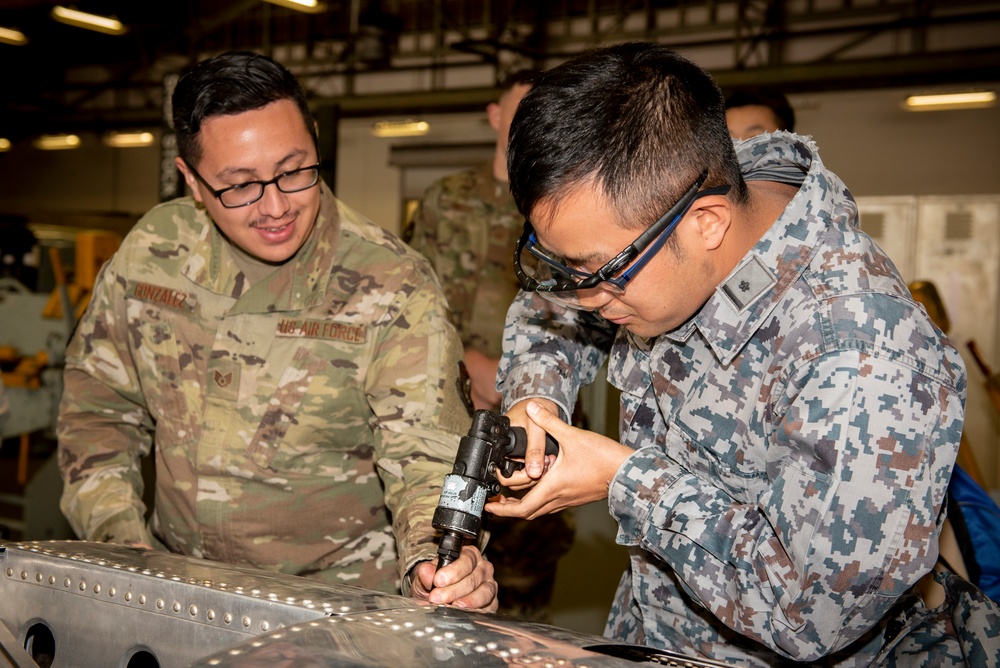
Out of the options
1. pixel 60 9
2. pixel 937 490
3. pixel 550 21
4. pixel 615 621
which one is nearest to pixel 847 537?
pixel 937 490

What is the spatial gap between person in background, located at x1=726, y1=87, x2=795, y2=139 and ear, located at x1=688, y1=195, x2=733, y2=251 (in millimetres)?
1774

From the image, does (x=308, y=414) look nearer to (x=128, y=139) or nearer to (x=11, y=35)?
(x=11, y=35)

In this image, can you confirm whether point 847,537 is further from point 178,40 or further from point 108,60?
point 108,60

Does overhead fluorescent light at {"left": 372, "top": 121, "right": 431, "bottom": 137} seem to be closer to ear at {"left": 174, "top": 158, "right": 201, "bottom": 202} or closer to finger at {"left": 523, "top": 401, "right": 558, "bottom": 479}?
ear at {"left": 174, "top": 158, "right": 201, "bottom": 202}

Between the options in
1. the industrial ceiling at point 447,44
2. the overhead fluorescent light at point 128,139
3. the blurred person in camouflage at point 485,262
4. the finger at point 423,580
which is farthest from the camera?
the overhead fluorescent light at point 128,139

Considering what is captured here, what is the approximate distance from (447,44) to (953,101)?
736 centimetres

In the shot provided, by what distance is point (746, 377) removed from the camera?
135 cm

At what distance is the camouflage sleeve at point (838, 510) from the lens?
1106 mm

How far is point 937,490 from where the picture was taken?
113cm

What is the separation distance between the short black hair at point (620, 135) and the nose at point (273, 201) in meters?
0.82

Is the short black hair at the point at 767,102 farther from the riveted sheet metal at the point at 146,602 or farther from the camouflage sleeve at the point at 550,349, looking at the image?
the riveted sheet metal at the point at 146,602

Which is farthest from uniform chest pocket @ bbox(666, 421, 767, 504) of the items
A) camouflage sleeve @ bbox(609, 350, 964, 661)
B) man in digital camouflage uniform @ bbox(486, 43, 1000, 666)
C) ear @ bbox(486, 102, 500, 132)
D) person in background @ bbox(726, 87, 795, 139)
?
ear @ bbox(486, 102, 500, 132)

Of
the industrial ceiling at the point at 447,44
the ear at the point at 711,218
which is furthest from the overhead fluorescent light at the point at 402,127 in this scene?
the ear at the point at 711,218

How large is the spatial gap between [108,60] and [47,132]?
1982 millimetres
